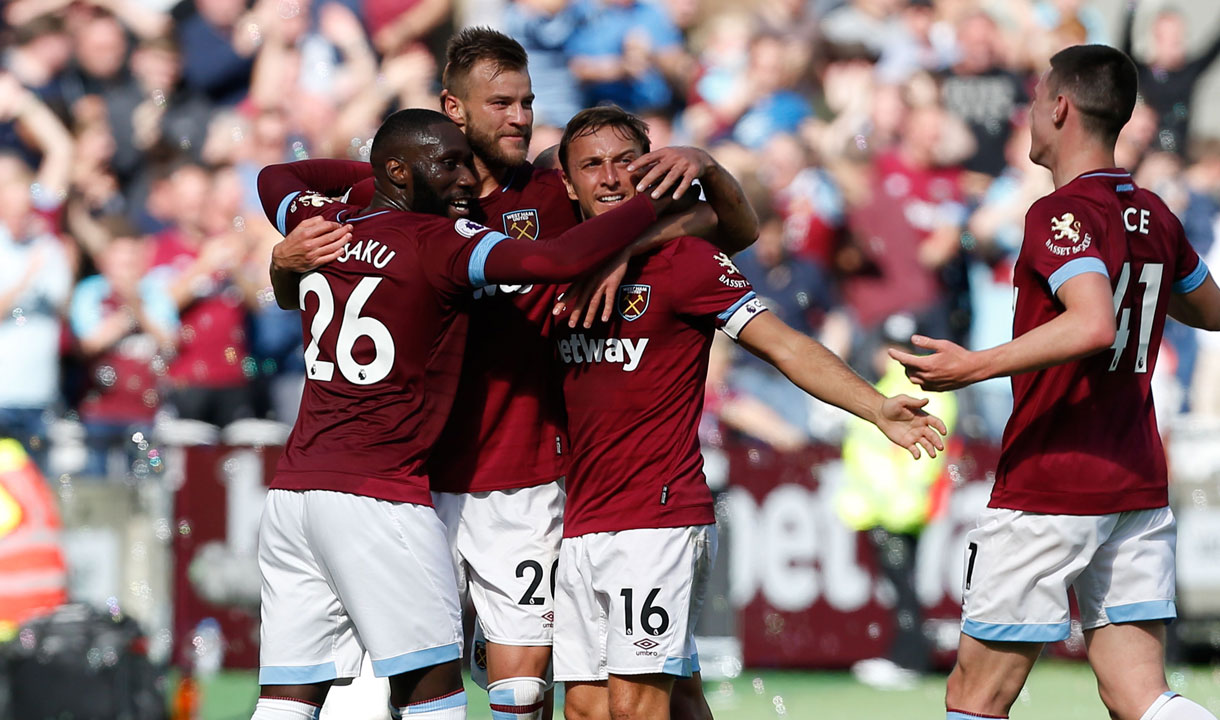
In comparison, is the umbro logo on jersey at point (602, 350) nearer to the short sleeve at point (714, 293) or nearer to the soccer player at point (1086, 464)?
the short sleeve at point (714, 293)

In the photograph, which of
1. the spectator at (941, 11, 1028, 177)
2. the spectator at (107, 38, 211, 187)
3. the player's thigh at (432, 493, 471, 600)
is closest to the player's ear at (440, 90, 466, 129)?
the player's thigh at (432, 493, 471, 600)

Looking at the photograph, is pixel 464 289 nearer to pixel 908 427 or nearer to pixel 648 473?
pixel 648 473

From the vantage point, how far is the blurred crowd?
10672mm

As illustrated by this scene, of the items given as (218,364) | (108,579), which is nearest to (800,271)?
(218,364)

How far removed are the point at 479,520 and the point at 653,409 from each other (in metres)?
0.89

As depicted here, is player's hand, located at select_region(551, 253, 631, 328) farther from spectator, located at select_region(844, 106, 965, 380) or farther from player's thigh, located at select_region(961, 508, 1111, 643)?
spectator, located at select_region(844, 106, 965, 380)

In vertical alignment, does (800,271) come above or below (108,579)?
above

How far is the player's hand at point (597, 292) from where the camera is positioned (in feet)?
16.1

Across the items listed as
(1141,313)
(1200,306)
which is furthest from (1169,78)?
(1141,313)

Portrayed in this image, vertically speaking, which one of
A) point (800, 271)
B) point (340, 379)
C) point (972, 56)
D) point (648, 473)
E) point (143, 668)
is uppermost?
point (972, 56)

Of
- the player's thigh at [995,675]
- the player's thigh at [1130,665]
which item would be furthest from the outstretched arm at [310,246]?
the player's thigh at [1130,665]

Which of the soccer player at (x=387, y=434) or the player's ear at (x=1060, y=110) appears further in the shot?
the player's ear at (x=1060, y=110)

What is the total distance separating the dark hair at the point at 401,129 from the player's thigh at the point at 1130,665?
9.36 ft

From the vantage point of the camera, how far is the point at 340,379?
16.1 feet
